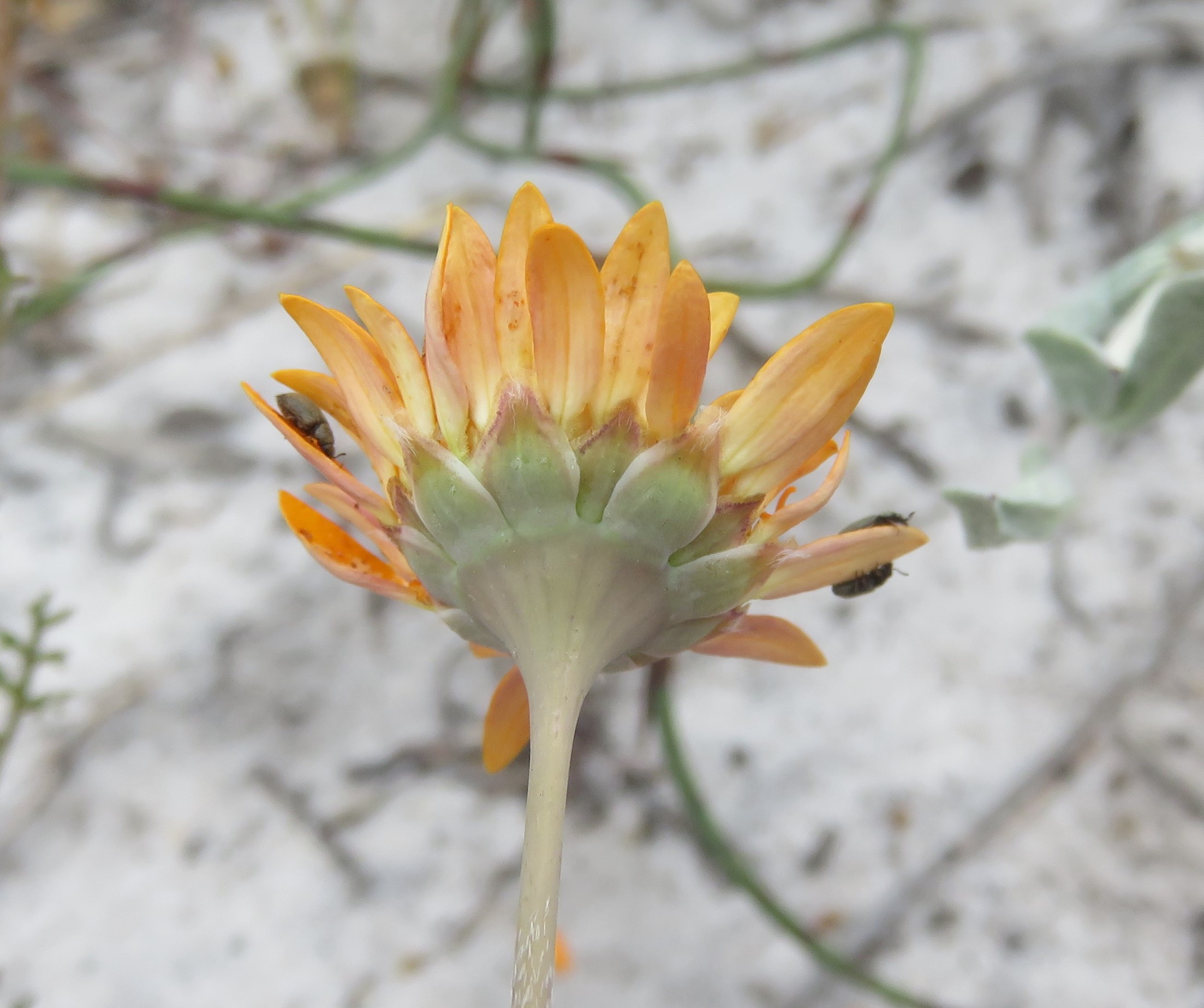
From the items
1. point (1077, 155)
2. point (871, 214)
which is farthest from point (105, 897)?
point (1077, 155)

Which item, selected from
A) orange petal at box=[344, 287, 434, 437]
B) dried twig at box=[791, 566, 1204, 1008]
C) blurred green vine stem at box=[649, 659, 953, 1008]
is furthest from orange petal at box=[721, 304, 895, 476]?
dried twig at box=[791, 566, 1204, 1008]

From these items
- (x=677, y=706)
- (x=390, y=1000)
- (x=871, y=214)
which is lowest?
(x=390, y=1000)

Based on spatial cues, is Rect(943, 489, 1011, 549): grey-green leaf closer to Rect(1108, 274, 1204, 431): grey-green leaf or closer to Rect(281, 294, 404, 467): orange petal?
Rect(1108, 274, 1204, 431): grey-green leaf

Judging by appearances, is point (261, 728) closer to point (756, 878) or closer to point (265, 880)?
point (265, 880)

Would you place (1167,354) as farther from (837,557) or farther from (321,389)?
(321,389)

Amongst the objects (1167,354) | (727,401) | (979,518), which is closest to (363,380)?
(727,401)
